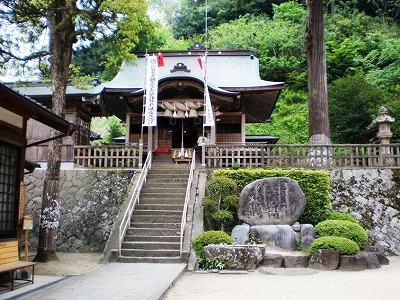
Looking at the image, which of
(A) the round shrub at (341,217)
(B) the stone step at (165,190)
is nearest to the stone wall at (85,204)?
(B) the stone step at (165,190)

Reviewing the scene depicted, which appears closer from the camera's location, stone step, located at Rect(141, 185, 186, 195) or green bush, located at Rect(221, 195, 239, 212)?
green bush, located at Rect(221, 195, 239, 212)

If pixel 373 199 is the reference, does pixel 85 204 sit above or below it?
below

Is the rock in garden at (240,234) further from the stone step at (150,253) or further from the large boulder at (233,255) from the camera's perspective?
the stone step at (150,253)

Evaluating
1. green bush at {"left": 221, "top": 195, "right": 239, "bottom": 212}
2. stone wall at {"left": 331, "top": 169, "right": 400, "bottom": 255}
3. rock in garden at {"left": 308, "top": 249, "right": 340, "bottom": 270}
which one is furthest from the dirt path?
stone wall at {"left": 331, "top": 169, "right": 400, "bottom": 255}

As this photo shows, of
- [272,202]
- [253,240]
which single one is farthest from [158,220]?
[272,202]

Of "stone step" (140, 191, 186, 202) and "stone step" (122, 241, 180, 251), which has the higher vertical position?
"stone step" (140, 191, 186, 202)

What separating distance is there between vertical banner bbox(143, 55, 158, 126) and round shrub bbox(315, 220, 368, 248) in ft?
27.5

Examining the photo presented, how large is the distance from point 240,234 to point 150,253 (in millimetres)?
2965

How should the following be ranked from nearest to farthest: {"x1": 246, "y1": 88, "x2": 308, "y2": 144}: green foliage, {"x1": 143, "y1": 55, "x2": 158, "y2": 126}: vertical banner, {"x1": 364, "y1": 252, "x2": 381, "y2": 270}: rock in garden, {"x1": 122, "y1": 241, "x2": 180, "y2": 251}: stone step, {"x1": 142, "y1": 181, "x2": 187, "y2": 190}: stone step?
{"x1": 364, "y1": 252, "x2": 381, "y2": 270}: rock in garden, {"x1": 122, "y1": 241, "x2": 180, "y2": 251}: stone step, {"x1": 142, "y1": 181, "x2": 187, "y2": 190}: stone step, {"x1": 143, "y1": 55, "x2": 158, "y2": 126}: vertical banner, {"x1": 246, "y1": 88, "x2": 308, "y2": 144}: green foliage

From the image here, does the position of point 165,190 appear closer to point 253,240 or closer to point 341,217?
point 253,240

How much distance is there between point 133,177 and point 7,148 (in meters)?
7.05

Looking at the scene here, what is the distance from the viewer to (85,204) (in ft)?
46.2

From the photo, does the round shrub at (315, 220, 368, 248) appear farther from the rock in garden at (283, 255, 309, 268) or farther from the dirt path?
the rock in garden at (283, 255, 309, 268)

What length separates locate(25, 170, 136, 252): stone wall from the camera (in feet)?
44.1
